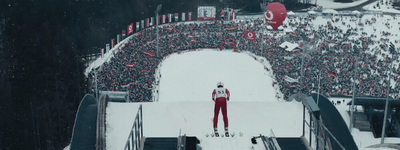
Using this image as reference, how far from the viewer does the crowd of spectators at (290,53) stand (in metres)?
29.9

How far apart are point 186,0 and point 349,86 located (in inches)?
1076

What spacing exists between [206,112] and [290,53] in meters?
23.1

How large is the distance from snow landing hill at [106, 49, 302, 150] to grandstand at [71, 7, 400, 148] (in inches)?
56.1

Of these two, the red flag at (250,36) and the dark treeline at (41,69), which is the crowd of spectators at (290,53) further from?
the dark treeline at (41,69)

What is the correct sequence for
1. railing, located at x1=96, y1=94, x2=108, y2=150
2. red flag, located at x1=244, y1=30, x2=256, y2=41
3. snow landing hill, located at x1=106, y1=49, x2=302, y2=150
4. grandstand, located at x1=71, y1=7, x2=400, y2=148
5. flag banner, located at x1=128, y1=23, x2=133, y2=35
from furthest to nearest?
flag banner, located at x1=128, y1=23, x2=133, y2=35 → red flag, located at x1=244, y1=30, x2=256, y2=41 → grandstand, located at x1=71, y1=7, x2=400, y2=148 → snow landing hill, located at x1=106, y1=49, x2=302, y2=150 → railing, located at x1=96, y1=94, x2=108, y2=150

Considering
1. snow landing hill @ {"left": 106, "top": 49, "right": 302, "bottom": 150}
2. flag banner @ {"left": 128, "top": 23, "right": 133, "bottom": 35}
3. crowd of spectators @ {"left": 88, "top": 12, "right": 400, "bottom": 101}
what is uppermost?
flag banner @ {"left": 128, "top": 23, "right": 133, "bottom": 35}

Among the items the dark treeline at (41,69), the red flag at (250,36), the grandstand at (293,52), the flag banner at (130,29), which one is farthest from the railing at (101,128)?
the flag banner at (130,29)

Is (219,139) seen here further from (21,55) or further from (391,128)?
(21,55)

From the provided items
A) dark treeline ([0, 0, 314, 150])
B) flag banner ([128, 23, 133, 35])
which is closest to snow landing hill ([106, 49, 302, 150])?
dark treeline ([0, 0, 314, 150])

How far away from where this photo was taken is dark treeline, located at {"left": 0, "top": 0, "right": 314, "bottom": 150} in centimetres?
3042

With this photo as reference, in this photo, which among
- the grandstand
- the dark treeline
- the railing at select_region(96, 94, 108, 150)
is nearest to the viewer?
the railing at select_region(96, 94, 108, 150)

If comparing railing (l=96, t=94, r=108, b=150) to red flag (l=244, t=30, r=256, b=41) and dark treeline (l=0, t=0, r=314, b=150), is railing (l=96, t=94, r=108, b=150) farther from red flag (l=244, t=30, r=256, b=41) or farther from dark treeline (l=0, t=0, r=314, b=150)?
red flag (l=244, t=30, r=256, b=41)

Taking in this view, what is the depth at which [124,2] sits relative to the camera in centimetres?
4341

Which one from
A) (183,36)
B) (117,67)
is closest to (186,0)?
(183,36)
